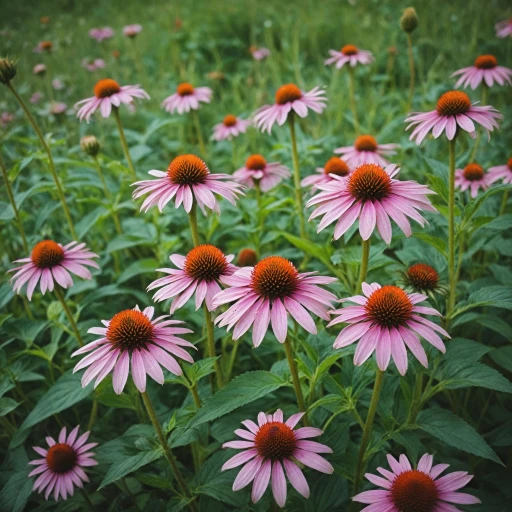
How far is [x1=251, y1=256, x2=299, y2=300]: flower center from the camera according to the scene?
103cm

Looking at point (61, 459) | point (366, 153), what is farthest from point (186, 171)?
point (366, 153)

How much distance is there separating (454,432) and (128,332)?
0.79 m

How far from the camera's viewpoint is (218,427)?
4.42 feet

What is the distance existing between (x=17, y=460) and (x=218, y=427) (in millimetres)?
676

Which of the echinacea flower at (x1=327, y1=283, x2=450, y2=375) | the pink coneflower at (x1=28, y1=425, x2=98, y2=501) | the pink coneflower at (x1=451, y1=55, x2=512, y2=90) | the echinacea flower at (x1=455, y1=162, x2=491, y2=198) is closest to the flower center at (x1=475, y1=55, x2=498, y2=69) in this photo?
the pink coneflower at (x1=451, y1=55, x2=512, y2=90)

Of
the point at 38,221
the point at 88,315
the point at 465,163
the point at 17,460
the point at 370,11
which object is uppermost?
the point at 370,11

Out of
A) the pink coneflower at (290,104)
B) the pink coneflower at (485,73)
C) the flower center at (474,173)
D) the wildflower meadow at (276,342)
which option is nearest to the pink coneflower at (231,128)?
the wildflower meadow at (276,342)

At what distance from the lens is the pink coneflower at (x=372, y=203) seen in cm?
105

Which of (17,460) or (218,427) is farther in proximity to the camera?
(17,460)

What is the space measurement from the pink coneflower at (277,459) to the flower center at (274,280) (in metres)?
0.30

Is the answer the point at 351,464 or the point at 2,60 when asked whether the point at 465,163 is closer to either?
the point at 351,464

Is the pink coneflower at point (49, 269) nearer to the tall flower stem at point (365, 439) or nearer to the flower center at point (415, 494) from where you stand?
the tall flower stem at point (365, 439)

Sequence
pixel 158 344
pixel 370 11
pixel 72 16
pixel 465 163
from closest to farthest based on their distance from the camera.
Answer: pixel 158 344 < pixel 465 163 < pixel 370 11 < pixel 72 16

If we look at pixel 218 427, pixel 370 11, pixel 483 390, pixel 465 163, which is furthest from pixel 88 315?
pixel 370 11
